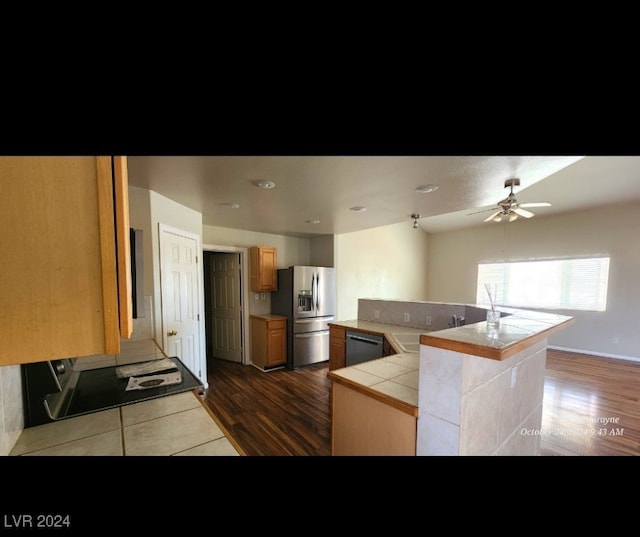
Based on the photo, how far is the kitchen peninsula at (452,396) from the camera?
0.99 metres

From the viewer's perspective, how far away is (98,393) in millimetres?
1078

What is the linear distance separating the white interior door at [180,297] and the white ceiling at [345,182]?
49 cm

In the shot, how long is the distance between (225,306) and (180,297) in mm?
1694

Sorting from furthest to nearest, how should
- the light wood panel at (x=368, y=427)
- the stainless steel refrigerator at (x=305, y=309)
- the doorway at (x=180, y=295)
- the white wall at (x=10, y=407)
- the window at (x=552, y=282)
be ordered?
the window at (x=552, y=282) → the stainless steel refrigerator at (x=305, y=309) → the doorway at (x=180, y=295) → the light wood panel at (x=368, y=427) → the white wall at (x=10, y=407)

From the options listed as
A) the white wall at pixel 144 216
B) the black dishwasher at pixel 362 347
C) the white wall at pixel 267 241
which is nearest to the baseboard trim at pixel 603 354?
the black dishwasher at pixel 362 347

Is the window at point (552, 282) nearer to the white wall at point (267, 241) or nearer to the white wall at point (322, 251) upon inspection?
the white wall at point (322, 251)

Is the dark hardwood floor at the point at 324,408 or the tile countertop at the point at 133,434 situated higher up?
the tile countertop at the point at 133,434

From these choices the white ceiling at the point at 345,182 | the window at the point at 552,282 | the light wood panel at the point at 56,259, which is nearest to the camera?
the light wood panel at the point at 56,259

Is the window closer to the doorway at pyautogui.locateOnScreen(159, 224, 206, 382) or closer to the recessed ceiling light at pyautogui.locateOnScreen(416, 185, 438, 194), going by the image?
the recessed ceiling light at pyautogui.locateOnScreen(416, 185, 438, 194)

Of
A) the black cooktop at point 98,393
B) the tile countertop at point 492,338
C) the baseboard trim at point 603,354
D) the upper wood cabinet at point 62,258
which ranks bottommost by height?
the baseboard trim at point 603,354

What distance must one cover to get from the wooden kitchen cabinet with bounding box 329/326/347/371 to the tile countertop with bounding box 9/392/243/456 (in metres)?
2.13
